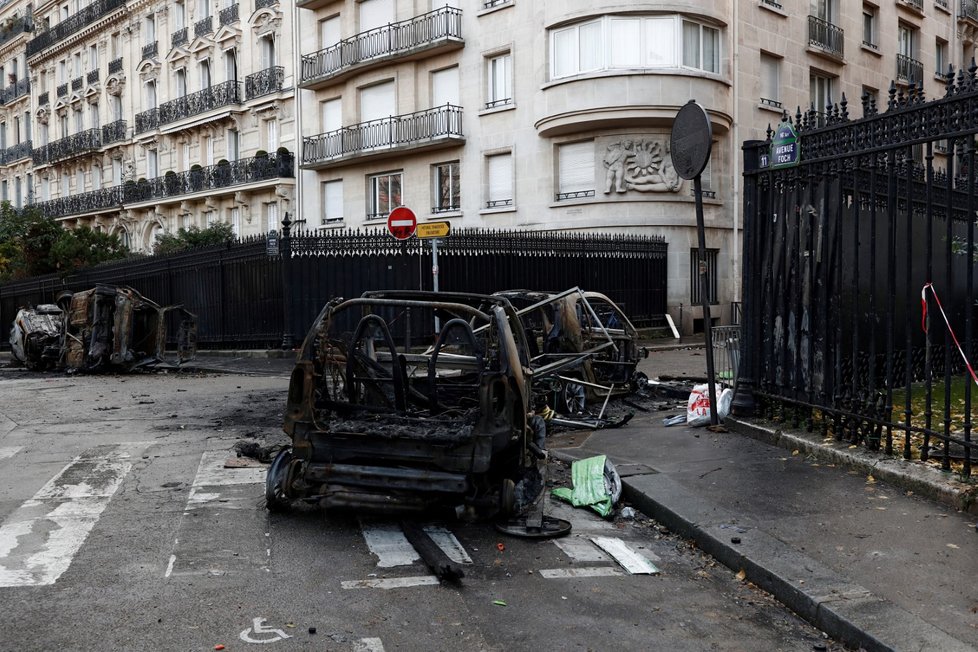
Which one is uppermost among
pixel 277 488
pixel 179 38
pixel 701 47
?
pixel 179 38

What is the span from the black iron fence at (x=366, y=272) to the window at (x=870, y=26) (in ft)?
43.8

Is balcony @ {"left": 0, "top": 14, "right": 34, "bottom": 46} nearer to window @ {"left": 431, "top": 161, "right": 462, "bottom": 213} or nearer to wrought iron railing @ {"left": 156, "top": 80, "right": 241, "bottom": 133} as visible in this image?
wrought iron railing @ {"left": 156, "top": 80, "right": 241, "bottom": 133}

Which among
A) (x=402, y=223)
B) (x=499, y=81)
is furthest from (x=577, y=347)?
(x=499, y=81)

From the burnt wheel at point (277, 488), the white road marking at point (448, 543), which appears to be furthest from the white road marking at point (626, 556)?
the burnt wheel at point (277, 488)

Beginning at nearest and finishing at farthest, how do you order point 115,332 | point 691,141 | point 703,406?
point 691,141 → point 703,406 → point 115,332

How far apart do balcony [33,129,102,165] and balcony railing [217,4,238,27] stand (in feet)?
40.3

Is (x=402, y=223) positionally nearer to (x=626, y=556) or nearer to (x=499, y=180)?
(x=499, y=180)

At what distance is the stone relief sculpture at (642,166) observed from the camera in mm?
23469

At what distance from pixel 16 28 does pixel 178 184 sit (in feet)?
77.2

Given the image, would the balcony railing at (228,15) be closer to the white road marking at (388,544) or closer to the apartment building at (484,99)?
the apartment building at (484,99)

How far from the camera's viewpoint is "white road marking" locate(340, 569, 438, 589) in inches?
185

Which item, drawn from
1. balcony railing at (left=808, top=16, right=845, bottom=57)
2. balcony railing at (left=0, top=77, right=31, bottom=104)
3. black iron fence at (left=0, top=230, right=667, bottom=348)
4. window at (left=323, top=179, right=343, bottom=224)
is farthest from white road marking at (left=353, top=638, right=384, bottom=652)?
balcony railing at (left=0, top=77, right=31, bottom=104)

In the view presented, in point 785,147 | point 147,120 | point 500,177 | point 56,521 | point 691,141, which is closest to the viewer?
point 56,521

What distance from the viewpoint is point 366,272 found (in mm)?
20047
